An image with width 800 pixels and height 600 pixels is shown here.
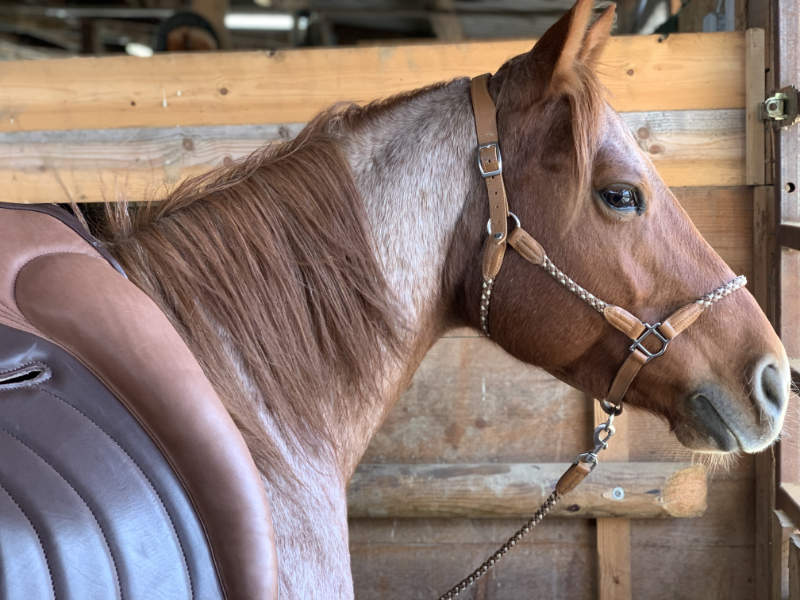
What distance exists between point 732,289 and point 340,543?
735 mm

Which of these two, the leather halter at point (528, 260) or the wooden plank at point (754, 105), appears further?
the wooden plank at point (754, 105)

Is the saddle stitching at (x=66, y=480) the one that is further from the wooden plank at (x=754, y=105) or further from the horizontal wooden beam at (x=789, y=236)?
the wooden plank at (x=754, y=105)

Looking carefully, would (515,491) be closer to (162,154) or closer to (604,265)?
(604,265)

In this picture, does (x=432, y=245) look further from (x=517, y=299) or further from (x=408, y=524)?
(x=408, y=524)

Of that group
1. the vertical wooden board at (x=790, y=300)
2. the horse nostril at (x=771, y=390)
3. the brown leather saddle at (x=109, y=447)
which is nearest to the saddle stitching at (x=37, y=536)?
the brown leather saddle at (x=109, y=447)

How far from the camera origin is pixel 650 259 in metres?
1.07

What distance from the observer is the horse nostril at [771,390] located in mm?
1071

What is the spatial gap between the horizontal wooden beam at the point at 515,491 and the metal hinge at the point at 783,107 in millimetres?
930

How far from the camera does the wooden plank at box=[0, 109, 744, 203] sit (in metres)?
1.81

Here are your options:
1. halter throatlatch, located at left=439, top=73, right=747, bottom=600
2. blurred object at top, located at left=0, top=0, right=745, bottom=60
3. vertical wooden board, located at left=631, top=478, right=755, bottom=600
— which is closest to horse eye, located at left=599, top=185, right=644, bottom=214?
halter throatlatch, located at left=439, top=73, right=747, bottom=600

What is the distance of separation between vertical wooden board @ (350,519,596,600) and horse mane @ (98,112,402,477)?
112 centimetres

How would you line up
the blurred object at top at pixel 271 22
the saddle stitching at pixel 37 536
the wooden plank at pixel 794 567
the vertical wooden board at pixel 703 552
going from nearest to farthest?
the saddle stitching at pixel 37 536 → the wooden plank at pixel 794 567 → the vertical wooden board at pixel 703 552 → the blurred object at top at pixel 271 22

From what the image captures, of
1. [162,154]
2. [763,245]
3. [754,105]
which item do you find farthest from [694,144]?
[162,154]

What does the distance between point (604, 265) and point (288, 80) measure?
117 cm
